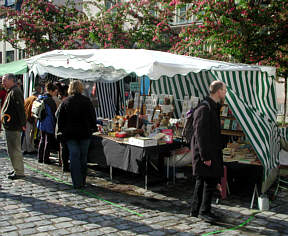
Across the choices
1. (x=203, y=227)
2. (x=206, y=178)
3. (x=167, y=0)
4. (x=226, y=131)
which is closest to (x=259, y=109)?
(x=226, y=131)

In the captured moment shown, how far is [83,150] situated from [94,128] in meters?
0.42

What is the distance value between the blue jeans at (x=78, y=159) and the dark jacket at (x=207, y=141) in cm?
219

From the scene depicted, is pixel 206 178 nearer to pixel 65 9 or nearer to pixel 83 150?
pixel 83 150

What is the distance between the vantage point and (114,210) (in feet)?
17.1

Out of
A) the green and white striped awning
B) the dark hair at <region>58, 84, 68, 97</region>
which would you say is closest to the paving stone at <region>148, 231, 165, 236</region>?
the green and white striped awning

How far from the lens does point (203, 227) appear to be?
4691 mm

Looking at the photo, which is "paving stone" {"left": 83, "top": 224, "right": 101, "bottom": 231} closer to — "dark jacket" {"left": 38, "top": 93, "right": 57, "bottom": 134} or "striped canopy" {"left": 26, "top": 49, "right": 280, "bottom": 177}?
"striped canopy" {"left": 26, "top": 49, "right": 280, "bottom": 177}

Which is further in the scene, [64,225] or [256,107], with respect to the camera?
[256,107]

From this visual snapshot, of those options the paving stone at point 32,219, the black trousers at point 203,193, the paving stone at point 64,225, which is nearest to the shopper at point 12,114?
the paving stone at point 32,219

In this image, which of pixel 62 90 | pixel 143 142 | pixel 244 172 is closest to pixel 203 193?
pixel 143 142

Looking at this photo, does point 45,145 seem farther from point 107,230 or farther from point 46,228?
point 107,230

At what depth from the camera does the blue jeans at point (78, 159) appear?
6.03 meters

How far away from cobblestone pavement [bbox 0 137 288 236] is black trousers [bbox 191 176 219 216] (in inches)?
6.5

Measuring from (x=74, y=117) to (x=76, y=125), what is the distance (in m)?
0.14
